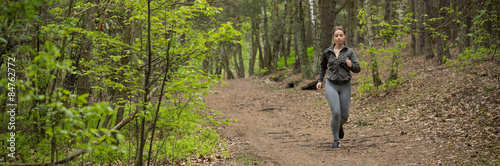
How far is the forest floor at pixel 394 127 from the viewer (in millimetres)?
5188

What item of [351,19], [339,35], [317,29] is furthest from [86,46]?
[351,19]

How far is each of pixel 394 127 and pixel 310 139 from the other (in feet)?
6.32

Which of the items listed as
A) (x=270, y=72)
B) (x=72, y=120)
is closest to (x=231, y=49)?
(x=270, y=72)

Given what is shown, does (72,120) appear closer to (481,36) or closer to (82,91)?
(82,91)

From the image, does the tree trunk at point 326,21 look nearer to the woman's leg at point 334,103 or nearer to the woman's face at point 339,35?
the woman's face at point 339,35

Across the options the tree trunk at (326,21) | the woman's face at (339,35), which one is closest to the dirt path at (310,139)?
the woman's face at (339,35)

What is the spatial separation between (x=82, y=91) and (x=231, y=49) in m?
27.9

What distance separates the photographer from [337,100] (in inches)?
223

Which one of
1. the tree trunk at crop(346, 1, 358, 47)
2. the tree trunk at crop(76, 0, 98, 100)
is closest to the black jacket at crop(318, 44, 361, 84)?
Result: the tree trunk at crop(76, 0, 98, 100)

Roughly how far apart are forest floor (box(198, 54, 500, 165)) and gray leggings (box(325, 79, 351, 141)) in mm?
548

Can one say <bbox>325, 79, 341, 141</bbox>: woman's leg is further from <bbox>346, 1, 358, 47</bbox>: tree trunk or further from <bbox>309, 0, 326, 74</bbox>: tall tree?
<bbox>346, 1, 358, 47</bbox>: tree trunk

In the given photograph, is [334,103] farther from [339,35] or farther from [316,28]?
[316,28]

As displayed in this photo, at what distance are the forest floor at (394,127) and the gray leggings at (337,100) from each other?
0.55 m

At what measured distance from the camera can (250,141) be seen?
294 inches
